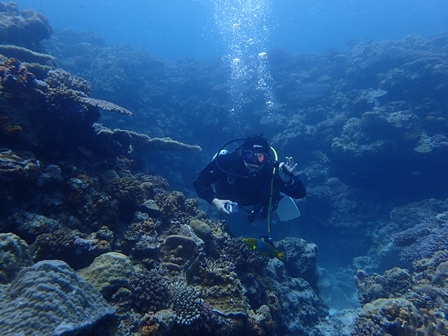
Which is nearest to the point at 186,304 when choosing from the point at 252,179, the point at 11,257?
the point at 11,257

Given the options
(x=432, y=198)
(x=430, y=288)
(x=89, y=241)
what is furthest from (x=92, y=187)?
(x=432, y=198)

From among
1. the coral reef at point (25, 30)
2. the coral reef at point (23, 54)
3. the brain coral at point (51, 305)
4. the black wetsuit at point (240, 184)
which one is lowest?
the brain coral at point (51, 305)

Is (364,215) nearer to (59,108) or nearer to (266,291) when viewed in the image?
(266,291)

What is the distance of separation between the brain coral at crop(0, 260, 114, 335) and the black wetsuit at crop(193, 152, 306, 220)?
12.4 feet

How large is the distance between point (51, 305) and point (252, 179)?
4.74m

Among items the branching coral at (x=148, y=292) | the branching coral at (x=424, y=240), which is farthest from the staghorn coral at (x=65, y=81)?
the branching coral at (x=424, y=240)

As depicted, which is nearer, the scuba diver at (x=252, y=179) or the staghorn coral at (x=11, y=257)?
the staghorn coral at (x=11, y=257)

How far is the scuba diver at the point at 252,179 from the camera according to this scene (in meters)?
6.29

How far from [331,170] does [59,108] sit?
1444 cm

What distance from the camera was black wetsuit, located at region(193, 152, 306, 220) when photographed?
21.0 ft

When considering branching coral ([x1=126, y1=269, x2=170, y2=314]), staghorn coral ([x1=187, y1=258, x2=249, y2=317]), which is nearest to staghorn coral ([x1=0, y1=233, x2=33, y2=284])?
branching coral ([x1=126, y1=269, x2=170, y2=314])

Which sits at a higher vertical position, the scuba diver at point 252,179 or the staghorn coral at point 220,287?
the scuba diver at point 252,179

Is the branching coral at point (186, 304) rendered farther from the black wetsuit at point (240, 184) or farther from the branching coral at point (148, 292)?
the black wetsuit at point (240, 184)

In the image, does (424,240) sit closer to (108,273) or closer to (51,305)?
(108,273)
